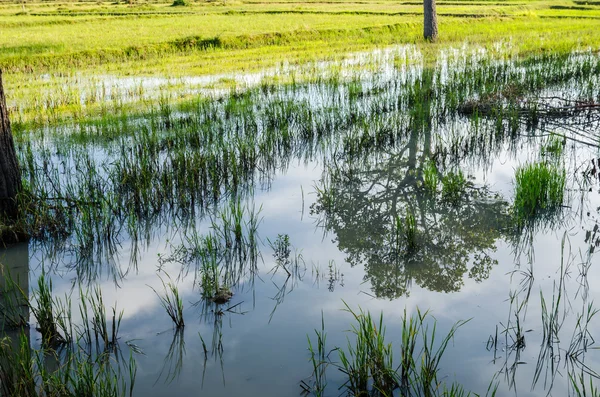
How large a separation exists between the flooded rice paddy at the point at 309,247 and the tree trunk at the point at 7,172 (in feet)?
0.84

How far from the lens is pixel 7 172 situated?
5512mm

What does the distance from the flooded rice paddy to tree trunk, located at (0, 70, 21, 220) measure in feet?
0.84

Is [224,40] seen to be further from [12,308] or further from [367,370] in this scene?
[367,370]

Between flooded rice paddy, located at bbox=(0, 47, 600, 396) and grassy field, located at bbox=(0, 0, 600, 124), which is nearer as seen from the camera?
flooded rice paddy, located at bbox=(0, 47, 600, 396)

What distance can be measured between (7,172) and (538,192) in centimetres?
504

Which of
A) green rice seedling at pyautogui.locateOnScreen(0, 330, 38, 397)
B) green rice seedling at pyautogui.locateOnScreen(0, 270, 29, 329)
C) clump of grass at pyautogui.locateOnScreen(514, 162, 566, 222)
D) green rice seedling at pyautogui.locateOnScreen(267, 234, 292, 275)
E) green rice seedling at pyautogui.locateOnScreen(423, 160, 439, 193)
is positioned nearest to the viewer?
green rice seedling at pyautogui.locateOnScreen(0, 330, 38, 397)

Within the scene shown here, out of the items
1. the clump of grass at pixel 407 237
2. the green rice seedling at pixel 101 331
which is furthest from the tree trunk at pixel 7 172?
the clump of grass at pixel 407 237

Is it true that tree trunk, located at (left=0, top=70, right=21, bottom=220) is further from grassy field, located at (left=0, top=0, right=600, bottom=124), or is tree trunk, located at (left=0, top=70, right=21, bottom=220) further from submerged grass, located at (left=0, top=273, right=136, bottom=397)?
grassy field, located at (left=0, top=0, right=600, bottom=124)

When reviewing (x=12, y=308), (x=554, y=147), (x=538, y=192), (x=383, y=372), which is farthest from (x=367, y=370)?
(x=554, y=147)

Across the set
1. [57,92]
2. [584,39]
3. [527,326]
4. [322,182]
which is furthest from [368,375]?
[584,39]

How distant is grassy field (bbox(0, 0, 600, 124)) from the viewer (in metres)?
15.1

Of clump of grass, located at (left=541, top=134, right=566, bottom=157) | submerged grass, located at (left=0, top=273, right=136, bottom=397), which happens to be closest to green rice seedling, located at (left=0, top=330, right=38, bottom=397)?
submerged grass, located at (left=0, top=273, right=136, bottom=397)

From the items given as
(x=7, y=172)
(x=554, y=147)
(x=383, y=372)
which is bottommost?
(x=383, y=372)

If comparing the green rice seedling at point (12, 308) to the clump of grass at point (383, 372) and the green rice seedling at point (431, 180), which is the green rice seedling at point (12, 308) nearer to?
the clump of grass at point (383, 372)
